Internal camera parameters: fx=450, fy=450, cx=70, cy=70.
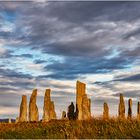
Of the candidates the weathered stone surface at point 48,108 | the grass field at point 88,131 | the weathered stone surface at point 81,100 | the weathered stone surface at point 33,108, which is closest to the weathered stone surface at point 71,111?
the weathered stone surface at point 48,108

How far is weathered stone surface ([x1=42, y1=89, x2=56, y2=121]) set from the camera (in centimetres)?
4281

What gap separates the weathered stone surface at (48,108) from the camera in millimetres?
42812

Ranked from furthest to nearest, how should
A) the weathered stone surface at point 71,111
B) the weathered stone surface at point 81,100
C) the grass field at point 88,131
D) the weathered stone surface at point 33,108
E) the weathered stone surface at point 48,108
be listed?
the weathered stone surface at point 33,108
the weathered stone surface at point 48,108
the weathered stone surface at point 71,111
the weathered stone surface at point 81,100
the grass field at point 88,131

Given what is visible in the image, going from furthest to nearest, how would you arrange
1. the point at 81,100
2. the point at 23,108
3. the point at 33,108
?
the point at 23,108
the point at 33,108
the point at 81,100

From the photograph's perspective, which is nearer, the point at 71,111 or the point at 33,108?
the point at 71,111

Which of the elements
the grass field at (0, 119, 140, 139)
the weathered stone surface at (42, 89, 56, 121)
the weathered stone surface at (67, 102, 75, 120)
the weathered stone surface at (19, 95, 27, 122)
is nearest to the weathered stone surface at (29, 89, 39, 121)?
the weathered stone surface at (19, 95, 27, 122)

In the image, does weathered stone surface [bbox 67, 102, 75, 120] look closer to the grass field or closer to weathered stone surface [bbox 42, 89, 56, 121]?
weathered stone surface [bbox 42, 89, 56, 121]

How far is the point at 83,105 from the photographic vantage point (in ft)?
129

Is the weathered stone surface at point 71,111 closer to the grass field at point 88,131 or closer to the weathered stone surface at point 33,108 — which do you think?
the weathered stone surface at point 33,108

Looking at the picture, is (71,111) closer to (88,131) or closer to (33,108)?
(33,108)

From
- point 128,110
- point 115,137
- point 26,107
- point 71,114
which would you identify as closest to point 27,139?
point 115,137

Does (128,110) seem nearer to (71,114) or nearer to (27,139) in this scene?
(71,114)

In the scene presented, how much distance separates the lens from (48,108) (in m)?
43.7

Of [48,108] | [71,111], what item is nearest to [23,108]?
[48,108]
